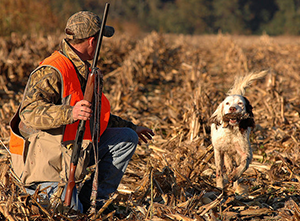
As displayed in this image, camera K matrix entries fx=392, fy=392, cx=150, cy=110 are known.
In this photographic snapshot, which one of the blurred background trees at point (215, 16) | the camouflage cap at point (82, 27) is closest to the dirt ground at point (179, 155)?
the camouflage cap at point (82, 27)

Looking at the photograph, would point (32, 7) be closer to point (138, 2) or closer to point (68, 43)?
point (68, 43)

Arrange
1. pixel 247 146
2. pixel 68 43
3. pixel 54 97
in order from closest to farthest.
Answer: pixel 54 97 → pixel 68 43 → pixel 247 146

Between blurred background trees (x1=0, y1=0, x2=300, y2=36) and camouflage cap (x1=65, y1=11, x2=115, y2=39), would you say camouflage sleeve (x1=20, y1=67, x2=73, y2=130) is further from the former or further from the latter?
blurred background trees (x1=0, y1=0, x2=300, y2=36)

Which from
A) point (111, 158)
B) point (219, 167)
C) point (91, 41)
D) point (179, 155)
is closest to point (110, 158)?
point (111, 158)

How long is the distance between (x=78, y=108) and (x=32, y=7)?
1560 cm

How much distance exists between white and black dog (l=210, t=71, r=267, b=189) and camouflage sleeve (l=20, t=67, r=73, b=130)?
6.36 ft

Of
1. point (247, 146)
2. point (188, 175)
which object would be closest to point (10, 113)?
point (188, 175)

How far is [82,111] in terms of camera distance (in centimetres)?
277

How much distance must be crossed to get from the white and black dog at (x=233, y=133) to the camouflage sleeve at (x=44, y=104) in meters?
1.94

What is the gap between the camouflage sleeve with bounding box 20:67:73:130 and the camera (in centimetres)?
285

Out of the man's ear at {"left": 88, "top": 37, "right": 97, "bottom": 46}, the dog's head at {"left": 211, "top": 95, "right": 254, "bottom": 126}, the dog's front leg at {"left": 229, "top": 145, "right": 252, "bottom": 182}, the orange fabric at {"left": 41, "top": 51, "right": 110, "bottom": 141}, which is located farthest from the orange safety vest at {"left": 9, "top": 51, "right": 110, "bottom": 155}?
the dog's front leg at {"left": 229, "top": 145, "right": 252, "bottom": 182}

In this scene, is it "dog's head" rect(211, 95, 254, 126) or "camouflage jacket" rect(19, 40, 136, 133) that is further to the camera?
"dog's head" rect(211, 95, 254, 126)

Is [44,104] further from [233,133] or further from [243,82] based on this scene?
[243,82]

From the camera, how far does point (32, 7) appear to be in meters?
17.0
